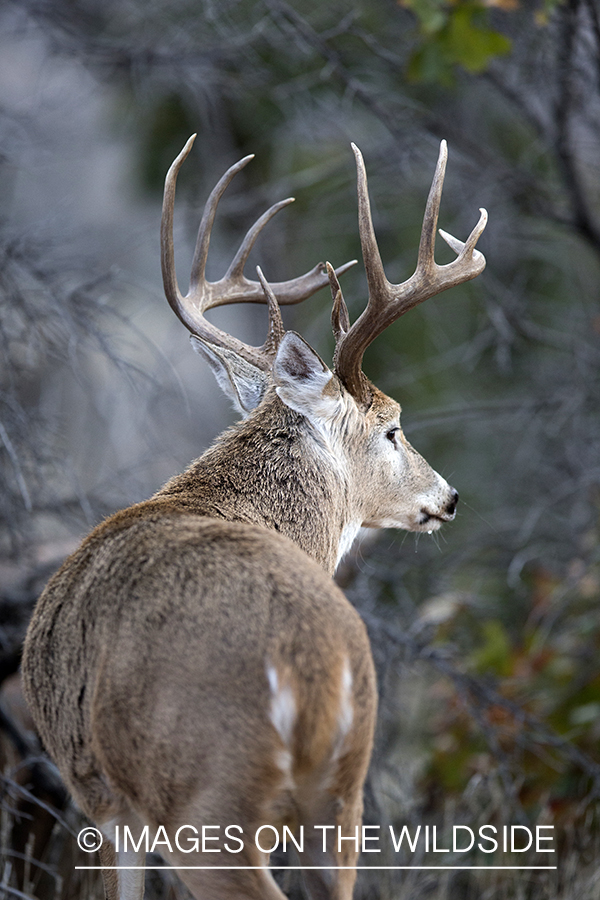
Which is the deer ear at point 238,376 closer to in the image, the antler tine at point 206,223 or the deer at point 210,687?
the antler tine at point 206,223

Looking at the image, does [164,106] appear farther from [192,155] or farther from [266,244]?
[266,244]

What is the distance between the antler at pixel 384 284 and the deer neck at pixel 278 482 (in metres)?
0.29

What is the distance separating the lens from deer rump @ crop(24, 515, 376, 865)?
2002 millimetres

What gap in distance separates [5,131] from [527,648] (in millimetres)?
4885

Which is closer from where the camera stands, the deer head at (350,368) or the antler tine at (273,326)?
the deer head at (350,368)

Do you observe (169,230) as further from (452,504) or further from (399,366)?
(399,366)

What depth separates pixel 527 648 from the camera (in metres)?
6.61

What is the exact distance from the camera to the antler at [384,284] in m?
3.06

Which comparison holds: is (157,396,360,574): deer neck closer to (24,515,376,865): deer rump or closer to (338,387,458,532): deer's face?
(338,387,458,532): deer's face

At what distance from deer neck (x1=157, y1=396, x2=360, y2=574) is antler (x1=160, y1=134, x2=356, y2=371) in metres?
0.39

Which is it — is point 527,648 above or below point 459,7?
below

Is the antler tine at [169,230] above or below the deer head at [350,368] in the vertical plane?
above

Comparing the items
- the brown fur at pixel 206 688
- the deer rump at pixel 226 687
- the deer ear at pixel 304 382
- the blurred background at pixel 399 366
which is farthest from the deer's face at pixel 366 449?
the deer rump at pixel 226 687

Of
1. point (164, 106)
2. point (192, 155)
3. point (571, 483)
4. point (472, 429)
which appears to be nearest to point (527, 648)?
point (571, 483)
